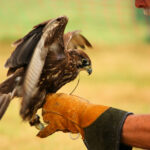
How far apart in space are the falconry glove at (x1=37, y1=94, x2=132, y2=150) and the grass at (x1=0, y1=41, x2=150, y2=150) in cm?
39

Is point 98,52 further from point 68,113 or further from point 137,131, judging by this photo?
point 137,131

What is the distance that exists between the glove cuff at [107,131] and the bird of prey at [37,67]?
66 cm

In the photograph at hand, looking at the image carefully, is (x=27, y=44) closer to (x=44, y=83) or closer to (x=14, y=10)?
(x=44, y=83)

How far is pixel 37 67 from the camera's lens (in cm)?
521

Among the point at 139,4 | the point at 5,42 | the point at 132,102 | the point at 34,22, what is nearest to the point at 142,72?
the point at 132,102

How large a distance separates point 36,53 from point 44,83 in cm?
43

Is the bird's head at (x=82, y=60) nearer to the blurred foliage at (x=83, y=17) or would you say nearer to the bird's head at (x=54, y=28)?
the bird's head at (x=54, y=28)

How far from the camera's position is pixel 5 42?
55.7ft

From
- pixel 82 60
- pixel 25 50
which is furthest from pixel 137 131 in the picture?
pixel 82 60

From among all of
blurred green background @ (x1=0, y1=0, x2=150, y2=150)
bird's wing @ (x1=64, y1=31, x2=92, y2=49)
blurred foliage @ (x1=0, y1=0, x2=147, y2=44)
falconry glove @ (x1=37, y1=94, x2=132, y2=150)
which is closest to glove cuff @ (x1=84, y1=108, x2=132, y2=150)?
falconry glove @ (x1=37, y1=94, x2=132, y2=150)

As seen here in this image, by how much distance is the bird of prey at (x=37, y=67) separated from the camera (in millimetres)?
5211

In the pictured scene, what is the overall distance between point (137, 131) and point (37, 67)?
1.19 m

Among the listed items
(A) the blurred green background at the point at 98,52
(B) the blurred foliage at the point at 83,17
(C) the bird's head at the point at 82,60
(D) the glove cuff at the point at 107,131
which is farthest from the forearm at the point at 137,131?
(B) the blurred foliage at the point at 83,17

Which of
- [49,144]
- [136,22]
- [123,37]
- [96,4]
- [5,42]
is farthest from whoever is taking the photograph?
[96,4]
